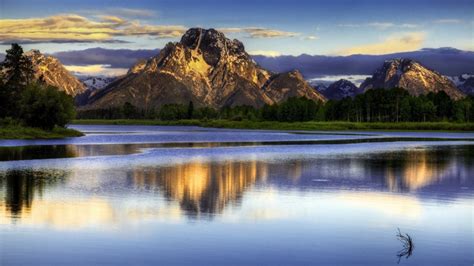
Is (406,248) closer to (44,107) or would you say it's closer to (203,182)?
(203,182)

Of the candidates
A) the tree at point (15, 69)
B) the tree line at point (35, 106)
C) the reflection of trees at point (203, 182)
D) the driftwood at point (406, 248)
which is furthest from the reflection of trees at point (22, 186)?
the tree at point (15, 69)

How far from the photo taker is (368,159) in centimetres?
7425

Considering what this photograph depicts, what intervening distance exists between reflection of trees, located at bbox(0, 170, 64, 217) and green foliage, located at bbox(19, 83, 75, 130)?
7258 centimetres

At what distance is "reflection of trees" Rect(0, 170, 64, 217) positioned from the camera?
115ft

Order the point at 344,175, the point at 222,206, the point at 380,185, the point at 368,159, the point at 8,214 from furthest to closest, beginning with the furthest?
the point at 368,159 < the point at 344,175 < the point at 380,185 < the point at 222,206 < the point at 8,214

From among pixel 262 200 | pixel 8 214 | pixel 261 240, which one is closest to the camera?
pixel 261 240

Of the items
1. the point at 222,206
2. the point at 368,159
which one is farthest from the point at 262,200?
the point at 368,159

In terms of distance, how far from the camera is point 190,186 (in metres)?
45.6

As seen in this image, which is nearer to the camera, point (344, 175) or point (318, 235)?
point (318, 235)

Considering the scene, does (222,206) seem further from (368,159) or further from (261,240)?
(368,159)

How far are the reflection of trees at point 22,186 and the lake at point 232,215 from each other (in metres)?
0.07

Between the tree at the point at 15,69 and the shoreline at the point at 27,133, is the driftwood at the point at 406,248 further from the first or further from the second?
the tree at the point at 15,69

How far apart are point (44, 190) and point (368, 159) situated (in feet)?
141

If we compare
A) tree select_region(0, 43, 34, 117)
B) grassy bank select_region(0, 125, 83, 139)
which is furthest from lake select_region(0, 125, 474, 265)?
tree select_region(0, 43, 34, 117)
